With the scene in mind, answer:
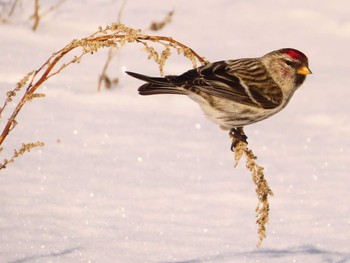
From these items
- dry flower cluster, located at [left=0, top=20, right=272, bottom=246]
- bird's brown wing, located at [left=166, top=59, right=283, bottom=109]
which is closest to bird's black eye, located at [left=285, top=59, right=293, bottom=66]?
bird's brown wing, located at [left=166, top=59, right=283, bottom=109]

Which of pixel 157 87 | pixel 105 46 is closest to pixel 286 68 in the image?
pixel 157 87

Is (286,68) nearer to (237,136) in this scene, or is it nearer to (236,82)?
(236,82)

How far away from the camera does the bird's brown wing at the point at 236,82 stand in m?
4.47

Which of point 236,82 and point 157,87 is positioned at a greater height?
point 236,82

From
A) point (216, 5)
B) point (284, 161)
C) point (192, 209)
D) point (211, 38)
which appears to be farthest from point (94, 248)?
point (216, 5)

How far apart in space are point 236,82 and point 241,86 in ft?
0.10

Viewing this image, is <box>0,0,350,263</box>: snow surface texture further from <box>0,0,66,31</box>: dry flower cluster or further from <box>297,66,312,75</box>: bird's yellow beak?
<box>297,66,312,75</box>: bird's yellow beak

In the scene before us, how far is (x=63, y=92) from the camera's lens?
7535mm

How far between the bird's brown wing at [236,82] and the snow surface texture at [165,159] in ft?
3.39

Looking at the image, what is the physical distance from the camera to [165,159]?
663cm

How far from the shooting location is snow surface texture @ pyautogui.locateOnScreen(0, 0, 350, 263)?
17.7 ft

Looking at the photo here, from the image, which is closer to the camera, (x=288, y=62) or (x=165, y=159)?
(x=288, y=62)

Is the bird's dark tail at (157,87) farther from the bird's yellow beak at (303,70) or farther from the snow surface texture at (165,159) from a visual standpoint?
the snow surface texture at (165,159)

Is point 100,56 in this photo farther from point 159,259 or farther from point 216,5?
point 159,259
